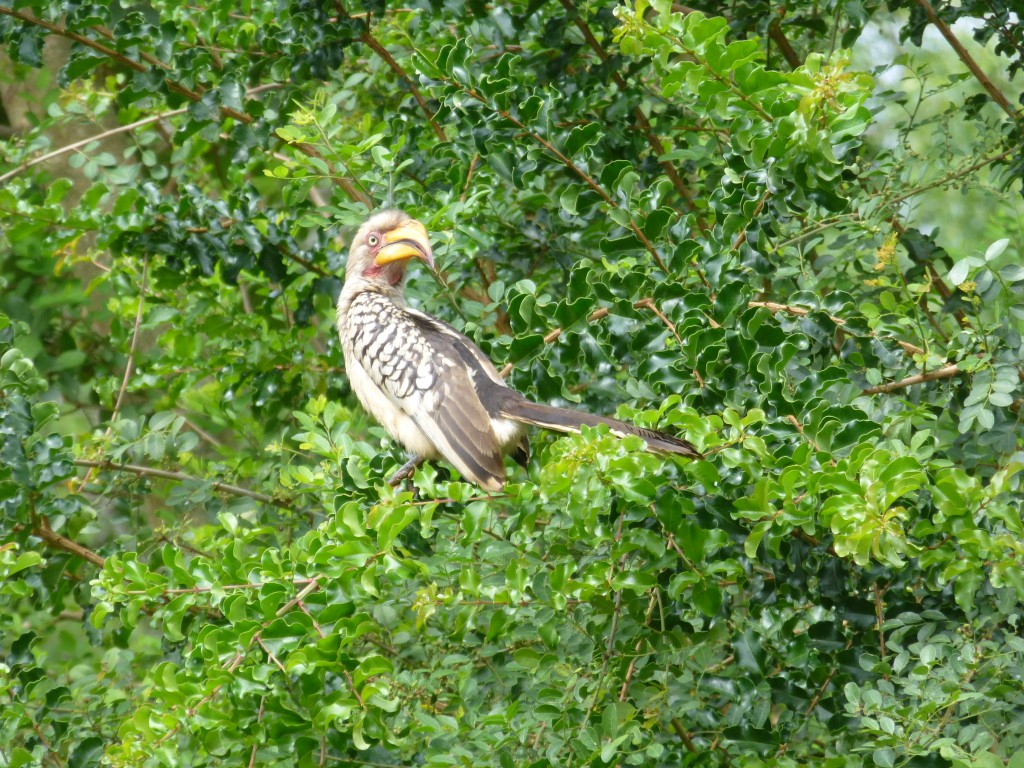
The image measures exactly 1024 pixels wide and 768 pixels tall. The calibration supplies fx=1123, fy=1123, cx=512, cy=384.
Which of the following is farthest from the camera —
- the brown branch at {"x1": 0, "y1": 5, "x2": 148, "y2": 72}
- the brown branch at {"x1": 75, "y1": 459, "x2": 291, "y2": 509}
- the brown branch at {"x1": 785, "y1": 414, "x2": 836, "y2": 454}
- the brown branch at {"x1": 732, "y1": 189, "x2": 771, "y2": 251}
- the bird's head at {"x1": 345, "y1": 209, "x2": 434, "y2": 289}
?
the brown branch at {"x1": 75, "y1": 459, "x2": 291, "y2": 509}

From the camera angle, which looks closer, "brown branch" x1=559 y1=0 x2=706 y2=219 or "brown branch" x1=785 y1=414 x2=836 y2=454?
"brown branch" x1=785 y1=414 x2=836 y2=454

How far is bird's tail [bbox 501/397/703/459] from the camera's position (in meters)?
2.41

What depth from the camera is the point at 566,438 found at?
7.79 ft

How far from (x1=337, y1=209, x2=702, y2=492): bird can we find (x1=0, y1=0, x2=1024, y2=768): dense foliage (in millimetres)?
97

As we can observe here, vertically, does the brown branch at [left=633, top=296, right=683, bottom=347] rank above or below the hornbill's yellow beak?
above

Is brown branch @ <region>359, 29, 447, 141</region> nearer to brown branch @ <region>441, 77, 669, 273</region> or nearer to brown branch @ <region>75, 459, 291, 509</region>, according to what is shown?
brown branch @ <region>441, 77, 669, 273</region>

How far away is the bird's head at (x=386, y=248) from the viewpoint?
342 cm

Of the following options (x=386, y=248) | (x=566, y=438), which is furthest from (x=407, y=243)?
(x=566, y=438)

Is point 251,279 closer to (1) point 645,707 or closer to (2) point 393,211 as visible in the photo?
(2) point 393,211

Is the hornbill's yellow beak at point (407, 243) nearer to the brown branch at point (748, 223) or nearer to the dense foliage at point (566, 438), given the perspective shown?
the dense foliage at point (566, 438)

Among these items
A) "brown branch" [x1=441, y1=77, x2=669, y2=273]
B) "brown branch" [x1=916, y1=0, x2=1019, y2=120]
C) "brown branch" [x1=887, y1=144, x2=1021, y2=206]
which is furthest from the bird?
"brown branch" [x1=916, y1=0, x2=1019, y2=120]

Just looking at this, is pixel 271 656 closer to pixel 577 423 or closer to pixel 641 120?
pixel 577 423

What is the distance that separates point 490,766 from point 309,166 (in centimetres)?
184

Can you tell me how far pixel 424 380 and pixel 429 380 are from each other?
0.8 inches
